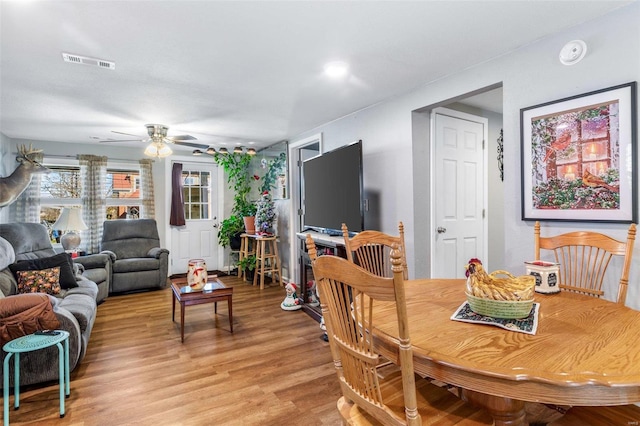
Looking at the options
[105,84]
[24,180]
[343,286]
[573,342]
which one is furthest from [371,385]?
[24,180]

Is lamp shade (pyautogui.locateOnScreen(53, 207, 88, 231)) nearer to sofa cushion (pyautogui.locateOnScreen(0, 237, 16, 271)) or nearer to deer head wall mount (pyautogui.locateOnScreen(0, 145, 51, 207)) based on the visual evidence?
deer head wall mount (pyautogui.locateOnScreen(0, 145, 51, 207))

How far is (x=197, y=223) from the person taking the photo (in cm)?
634

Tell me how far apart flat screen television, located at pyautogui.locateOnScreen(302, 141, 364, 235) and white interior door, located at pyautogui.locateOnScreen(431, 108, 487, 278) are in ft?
2.42

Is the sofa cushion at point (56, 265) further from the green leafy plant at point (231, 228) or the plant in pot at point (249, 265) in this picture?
the green leafy plant at point (231, 228)

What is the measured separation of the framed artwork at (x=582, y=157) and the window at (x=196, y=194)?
5446 mm

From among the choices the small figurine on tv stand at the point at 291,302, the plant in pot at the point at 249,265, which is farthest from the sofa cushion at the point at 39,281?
the plant in pot at the point at 249,265

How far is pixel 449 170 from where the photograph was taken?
3.40m

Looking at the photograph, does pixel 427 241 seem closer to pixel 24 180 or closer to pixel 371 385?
pixel 371 385

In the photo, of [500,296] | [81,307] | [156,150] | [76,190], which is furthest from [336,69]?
[76,190]

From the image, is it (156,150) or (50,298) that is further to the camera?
(156,150)

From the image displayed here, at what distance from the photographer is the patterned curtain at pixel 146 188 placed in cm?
580

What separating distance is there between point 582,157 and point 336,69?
1.74m

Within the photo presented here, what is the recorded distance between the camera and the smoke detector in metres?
2.00

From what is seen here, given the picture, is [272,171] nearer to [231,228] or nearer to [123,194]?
[231,228]
